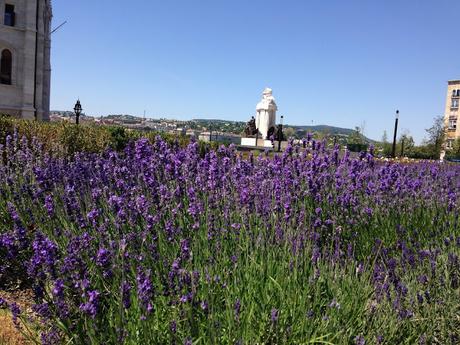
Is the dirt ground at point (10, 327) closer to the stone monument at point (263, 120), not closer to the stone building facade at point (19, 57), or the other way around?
the stone building facade at point (19, 57)

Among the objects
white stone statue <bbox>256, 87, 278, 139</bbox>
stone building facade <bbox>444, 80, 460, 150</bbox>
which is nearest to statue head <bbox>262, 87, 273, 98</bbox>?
white stone statue <bbox>256, 87, 278, 139</bbox>

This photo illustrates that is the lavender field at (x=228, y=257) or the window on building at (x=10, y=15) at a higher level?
the window on building at (x=10, y=15)

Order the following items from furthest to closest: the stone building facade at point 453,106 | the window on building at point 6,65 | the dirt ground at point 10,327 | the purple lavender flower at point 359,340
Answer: the stone building facade at point 453,106 → the window on building at point 6,65 → the dirt ground at point 10,327 → the purple lavender flower at point 359,340

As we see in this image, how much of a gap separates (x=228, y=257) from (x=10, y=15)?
112ft

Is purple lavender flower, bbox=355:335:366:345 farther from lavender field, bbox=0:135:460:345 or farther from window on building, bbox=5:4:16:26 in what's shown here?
window on building, bbox=5:4:16:26

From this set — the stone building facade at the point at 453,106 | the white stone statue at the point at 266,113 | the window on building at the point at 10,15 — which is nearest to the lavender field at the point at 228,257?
the window on building at the point at 10,15

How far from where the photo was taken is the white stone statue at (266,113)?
36438 millimetres

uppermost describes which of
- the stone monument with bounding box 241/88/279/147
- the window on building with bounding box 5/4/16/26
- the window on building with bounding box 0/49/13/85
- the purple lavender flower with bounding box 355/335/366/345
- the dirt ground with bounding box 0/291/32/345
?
the window on building with bounding box 5/4/16/26

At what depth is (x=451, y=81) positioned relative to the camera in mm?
88188

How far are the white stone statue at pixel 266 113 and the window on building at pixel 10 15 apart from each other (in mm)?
20137

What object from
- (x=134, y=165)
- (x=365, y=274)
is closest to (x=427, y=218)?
(x=365, y=274)

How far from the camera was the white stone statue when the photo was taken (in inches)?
1435

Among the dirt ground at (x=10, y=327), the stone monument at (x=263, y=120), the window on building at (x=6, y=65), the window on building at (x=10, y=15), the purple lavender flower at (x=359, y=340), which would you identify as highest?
the window on building at (x=10, y=15)

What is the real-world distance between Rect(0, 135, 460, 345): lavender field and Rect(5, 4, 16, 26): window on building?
30.0 meters
